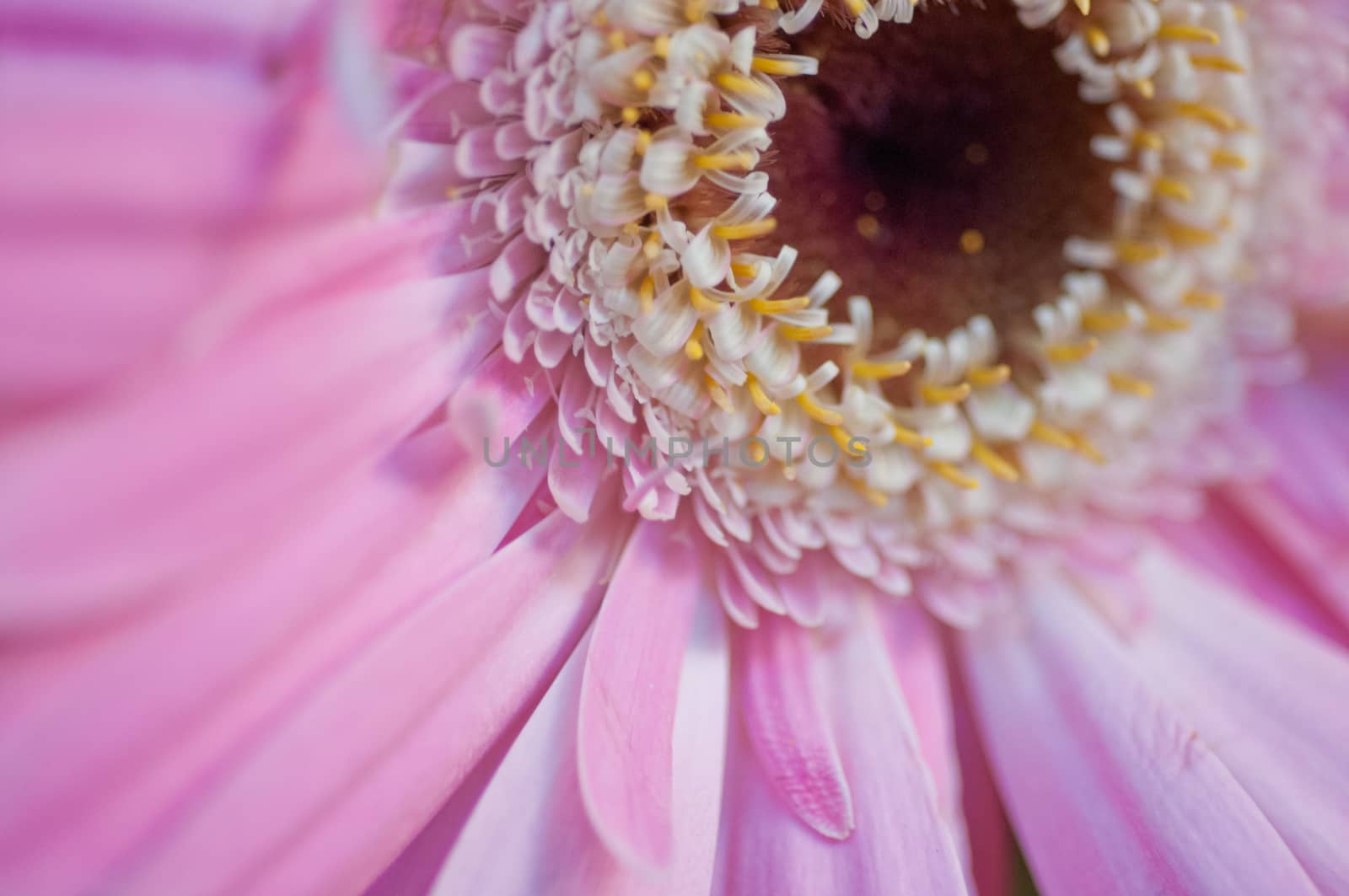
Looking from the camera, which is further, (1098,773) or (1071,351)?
(1071,351)

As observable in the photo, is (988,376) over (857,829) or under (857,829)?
over

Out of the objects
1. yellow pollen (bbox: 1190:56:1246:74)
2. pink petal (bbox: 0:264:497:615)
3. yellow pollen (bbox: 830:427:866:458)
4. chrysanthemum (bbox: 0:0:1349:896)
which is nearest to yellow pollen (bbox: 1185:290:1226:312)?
chrysanthemum (bbox: 0:0:1349:896)

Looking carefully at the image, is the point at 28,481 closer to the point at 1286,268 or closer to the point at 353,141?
the point at 353,141

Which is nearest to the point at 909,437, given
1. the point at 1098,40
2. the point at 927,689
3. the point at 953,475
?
the point at 953,475

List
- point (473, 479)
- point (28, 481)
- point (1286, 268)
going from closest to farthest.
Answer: point (28, 481), point (473, 479), point (1286, 268)

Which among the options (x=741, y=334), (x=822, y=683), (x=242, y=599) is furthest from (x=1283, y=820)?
(x=242, y=599)

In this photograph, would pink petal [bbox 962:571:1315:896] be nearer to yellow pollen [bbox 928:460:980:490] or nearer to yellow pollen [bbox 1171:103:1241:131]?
yellow pollen [bbox 928:460:980:490]

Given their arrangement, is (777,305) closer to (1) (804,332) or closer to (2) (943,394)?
(1) (804,332)
